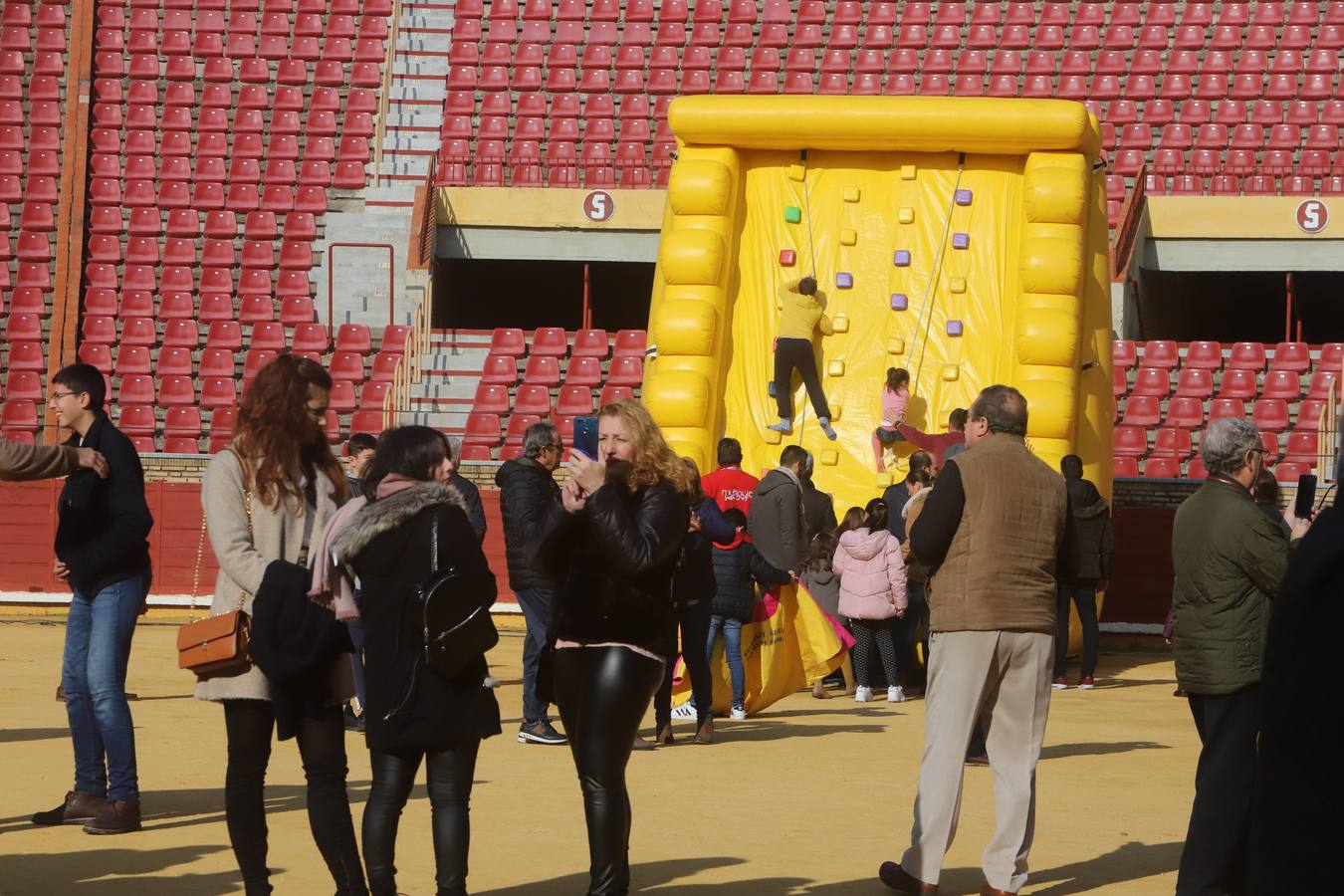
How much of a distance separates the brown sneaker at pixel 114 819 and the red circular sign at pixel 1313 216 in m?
16.6

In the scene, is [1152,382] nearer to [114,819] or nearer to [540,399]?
[540,399]

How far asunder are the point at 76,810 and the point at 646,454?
130 inches

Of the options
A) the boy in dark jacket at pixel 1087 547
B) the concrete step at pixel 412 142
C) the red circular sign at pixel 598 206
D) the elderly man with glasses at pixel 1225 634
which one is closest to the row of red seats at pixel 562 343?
the red circular sign at pixel 598 206

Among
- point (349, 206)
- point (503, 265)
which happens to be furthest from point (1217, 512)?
point (503, 265)

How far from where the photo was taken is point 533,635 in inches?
422

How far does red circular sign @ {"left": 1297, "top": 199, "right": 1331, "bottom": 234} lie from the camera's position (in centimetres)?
2116

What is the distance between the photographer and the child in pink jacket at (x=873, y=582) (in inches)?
513

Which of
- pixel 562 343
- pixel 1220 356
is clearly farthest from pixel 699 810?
pixel 1220 356

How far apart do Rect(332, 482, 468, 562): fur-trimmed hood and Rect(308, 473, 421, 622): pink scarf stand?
0.13 ft

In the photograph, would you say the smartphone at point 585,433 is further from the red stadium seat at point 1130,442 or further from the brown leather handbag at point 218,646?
the red stadium seat at point 1130,442

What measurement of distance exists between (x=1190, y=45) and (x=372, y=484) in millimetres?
20879

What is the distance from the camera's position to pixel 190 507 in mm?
19188

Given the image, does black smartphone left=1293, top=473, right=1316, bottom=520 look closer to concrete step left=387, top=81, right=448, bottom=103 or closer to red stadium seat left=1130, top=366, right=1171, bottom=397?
red stadium seat left=1130, top=366, right=1171, bottom=397

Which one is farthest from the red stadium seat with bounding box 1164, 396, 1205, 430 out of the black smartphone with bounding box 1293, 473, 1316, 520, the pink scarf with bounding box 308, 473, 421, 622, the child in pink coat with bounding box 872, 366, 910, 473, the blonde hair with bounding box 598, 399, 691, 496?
the pink scarf with bounding box 308, 473, 421, 622
